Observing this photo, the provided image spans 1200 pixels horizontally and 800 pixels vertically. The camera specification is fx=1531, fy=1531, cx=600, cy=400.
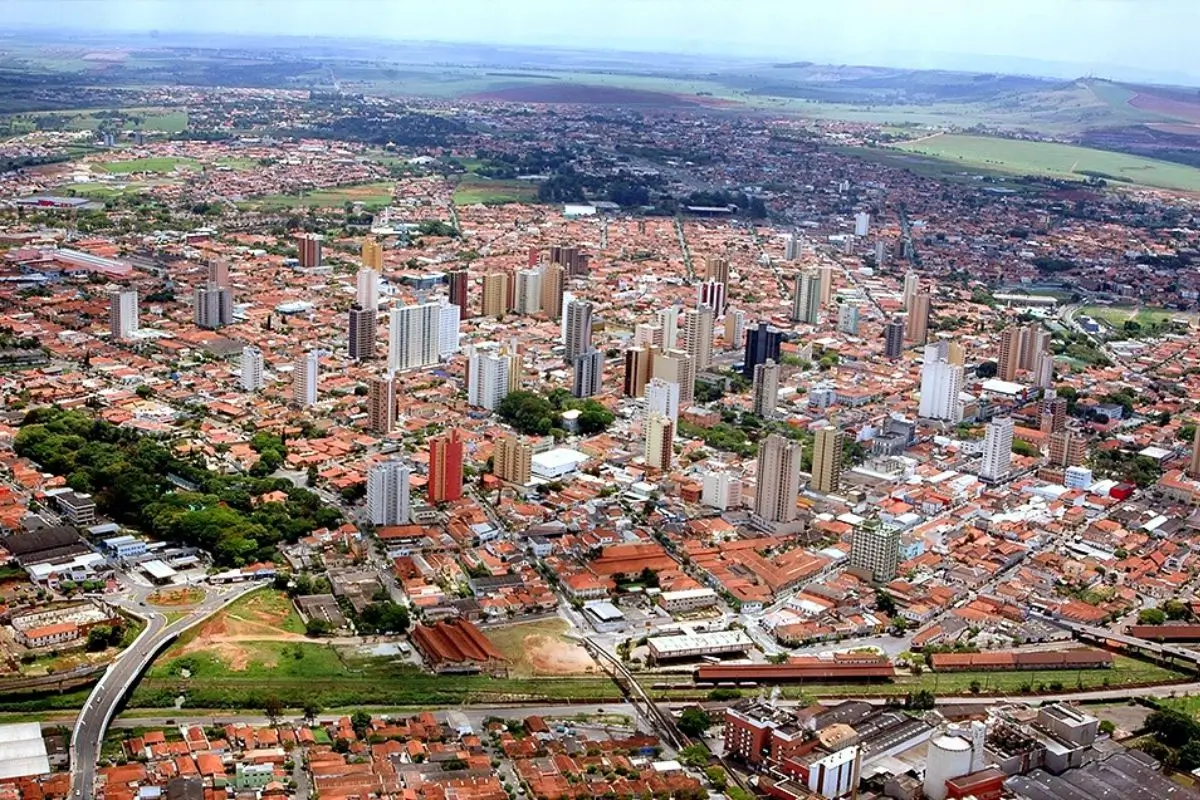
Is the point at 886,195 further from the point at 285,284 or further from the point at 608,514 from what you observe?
the point at 608,514

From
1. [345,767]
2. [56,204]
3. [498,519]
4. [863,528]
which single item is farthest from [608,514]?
[56,204]

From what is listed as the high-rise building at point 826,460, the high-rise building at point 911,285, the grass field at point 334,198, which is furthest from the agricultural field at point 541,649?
the grass field at point 334,198

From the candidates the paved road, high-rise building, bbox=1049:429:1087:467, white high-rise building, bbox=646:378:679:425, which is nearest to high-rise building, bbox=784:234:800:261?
white high-rise building, bbox=646:378:679:425

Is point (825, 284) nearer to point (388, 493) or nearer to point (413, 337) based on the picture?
point (413, 337)

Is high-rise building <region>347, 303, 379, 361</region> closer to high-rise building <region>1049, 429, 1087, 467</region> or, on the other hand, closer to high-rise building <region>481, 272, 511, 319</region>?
high-rise building <region>481, 272, 511, 319</region>

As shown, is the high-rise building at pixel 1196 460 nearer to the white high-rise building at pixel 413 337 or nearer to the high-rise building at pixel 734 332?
the high-rise building at pixel 734 332

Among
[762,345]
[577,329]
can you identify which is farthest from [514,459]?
[762,345]

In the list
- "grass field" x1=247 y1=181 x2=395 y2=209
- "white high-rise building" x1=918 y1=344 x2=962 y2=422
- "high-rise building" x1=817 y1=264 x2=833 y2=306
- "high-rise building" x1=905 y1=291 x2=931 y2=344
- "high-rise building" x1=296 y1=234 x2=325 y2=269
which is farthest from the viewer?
"grass field" x1=247 y1=181 x2=395 y2=209
